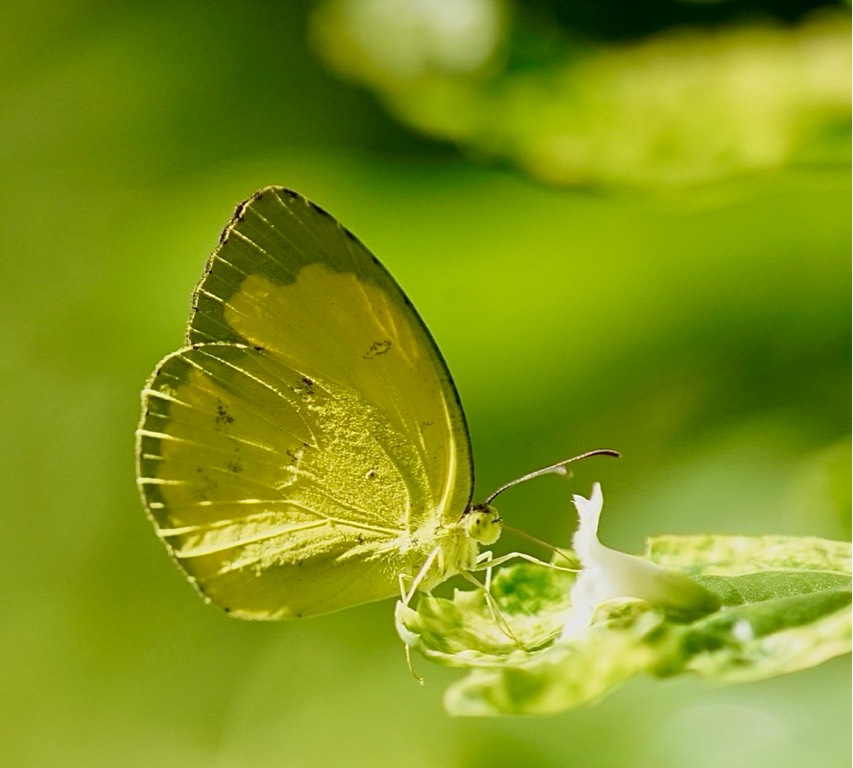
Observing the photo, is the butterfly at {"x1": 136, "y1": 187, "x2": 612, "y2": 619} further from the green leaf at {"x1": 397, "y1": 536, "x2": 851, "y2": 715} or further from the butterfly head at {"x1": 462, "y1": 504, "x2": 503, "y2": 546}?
the green leaf at {"x1": 397, "y1": 536, "x2": 851, "y2": 715}

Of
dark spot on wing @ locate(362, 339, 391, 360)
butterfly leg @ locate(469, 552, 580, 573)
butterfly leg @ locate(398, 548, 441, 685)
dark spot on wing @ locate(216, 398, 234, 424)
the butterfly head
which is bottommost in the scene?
butterfly leg @ locate(398, 548, 441, 685)

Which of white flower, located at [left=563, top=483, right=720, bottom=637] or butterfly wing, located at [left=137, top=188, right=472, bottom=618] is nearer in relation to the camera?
white flower, located at [left=563, top=483, right=720, bottom=637]

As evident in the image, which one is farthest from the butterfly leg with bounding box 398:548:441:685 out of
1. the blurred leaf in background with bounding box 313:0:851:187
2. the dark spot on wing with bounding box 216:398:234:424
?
the blurred leaf in background with bounding box 313:0:851:187

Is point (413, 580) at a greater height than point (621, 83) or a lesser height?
lesser

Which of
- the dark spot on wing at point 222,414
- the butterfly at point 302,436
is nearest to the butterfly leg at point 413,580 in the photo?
the butterfly at point 302,436

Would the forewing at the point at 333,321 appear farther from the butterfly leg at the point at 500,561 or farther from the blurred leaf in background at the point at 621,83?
the blurred leaf in background at the point at 621,83

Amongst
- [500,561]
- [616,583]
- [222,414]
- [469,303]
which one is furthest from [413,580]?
[469,303]

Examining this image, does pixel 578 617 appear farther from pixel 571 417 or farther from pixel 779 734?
pixel 571 417

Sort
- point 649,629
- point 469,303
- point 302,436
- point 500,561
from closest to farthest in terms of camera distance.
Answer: point 649,629, point 500,561, point 302,436, point 469,303

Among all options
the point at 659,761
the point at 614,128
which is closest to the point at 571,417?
the point at 614,128

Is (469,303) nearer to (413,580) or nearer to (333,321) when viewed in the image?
(333,321)
